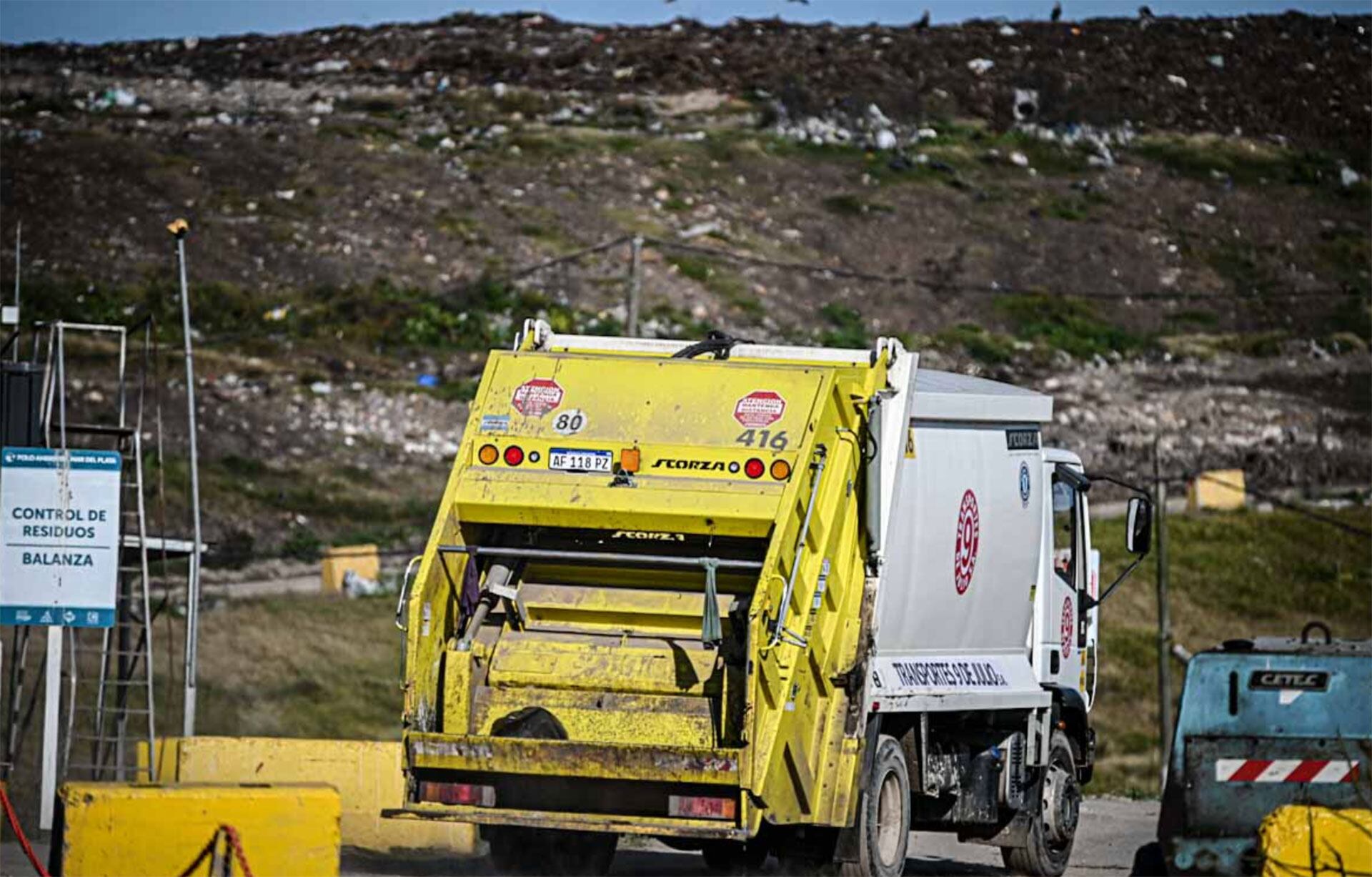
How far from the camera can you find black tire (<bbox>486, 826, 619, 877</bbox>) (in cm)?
1180

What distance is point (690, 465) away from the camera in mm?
10969

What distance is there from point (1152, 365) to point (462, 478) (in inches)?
1386

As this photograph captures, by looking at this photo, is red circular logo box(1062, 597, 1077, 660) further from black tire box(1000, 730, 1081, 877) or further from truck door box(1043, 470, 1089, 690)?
black tire box(1000, 730, 1081, 877)

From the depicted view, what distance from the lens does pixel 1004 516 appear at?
42.4 feet

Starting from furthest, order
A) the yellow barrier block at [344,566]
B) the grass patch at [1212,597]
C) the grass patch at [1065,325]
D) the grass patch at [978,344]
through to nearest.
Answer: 1. the grass patch at [1065,325]
2. the grass patch at [978,344]
3. the yellow barrier block at [344,566]
4. the grass patch at [1212,597]

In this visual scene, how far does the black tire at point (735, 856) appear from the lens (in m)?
11.5

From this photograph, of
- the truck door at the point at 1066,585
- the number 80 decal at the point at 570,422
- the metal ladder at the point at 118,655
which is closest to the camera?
the number 80 decal at the point at 570,422

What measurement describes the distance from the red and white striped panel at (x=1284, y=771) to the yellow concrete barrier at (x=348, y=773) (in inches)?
223

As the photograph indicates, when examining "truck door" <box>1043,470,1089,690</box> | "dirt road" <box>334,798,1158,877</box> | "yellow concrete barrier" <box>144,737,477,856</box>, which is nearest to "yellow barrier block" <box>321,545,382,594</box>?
"dirt road" <box>334,798,1158,877</box>

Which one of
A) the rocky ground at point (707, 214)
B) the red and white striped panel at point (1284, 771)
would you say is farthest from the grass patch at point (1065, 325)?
the red and white striped panel at point (1284, 771)

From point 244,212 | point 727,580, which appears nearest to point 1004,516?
point 727,580

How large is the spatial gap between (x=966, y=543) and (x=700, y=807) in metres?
2.84

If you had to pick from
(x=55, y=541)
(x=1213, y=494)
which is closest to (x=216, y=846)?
(x=55, y=541)

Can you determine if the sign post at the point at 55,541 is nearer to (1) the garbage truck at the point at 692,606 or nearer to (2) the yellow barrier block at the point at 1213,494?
(1) the garbage truck at the point at 692,606
